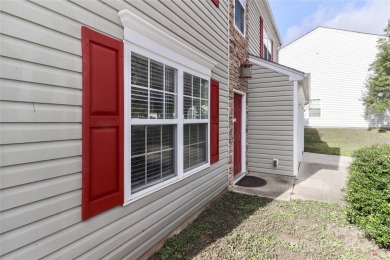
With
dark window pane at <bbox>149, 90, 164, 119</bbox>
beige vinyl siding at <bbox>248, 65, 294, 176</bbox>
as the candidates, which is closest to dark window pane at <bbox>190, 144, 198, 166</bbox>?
dark window pane at <bbox>149, 90, 164, 119</bbox>

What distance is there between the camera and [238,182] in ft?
19.5

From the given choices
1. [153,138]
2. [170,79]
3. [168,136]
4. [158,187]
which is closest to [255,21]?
[170,79]

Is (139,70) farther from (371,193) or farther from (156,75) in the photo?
(371,193)

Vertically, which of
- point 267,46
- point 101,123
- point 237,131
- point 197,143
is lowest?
point 197,143

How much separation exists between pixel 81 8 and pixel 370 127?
21072 mm

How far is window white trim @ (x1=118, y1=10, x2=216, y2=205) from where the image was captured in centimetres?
227

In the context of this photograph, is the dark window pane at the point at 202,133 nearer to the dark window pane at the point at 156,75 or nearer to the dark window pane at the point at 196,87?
the dark window pane at the point at 196,87

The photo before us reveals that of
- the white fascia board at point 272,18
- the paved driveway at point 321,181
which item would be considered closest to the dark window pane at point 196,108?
the paved driveway at point 321,181

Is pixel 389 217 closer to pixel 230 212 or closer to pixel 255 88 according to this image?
pixel 230 212

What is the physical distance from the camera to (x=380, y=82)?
53.0ft

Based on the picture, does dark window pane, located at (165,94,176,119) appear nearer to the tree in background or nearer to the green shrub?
the green shrub

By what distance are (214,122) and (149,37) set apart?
2267 mm

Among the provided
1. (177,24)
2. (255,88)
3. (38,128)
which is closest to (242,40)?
(255,88)

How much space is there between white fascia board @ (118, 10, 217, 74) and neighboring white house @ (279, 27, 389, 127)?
694 inches
